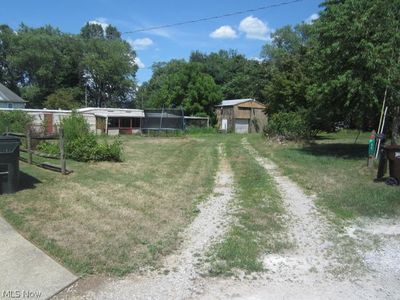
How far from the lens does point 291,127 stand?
20.8m

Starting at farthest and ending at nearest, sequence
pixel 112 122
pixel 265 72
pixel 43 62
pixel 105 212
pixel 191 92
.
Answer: pixel 43 62 → pixel 265 72 → pixel 191 92 → pixel 112 122 → pixel 105 212

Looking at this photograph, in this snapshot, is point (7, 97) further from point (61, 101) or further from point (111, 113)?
point (111, 113)

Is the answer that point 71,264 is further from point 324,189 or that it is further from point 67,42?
point 67,42

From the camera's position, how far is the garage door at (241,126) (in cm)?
4347

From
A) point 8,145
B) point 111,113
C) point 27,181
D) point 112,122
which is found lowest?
point 27,181

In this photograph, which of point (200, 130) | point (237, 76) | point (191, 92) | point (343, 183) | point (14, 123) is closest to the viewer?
point (343, 183)

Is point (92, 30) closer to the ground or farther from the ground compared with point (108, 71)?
farther from the ground

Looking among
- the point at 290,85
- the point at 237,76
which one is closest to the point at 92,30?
the point at 237,76

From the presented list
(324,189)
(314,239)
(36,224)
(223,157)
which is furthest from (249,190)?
(223,157)

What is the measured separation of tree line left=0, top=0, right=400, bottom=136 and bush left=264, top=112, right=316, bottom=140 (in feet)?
0.76

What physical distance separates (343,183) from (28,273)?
7.67m

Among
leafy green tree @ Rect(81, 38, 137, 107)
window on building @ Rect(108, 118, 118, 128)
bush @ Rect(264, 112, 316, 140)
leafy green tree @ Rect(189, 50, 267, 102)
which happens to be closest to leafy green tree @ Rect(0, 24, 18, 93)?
leafy green tree @ Rect(81, 38, 137, 107)

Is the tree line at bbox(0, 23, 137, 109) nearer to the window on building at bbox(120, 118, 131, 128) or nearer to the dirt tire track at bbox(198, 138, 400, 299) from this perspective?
the window on building at bbox(120, 118, 131, 128)

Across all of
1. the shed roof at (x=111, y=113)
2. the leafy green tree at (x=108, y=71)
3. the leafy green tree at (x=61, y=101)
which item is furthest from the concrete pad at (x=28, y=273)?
the leafy green tree at (x=108, y=71)
